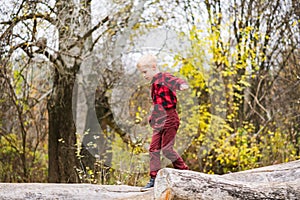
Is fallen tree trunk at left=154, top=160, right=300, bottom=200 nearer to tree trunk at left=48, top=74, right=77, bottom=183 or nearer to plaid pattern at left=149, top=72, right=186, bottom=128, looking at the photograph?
plaid pattern at left=149, top=72, right=186, bottom=128

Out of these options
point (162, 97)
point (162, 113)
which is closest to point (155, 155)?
point (162, 113)

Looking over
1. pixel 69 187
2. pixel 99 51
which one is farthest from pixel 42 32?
pixel 69 187

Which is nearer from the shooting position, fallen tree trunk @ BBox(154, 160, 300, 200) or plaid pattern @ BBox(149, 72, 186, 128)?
fallen tree trunk @ BBox(154, 160, 300, 200)

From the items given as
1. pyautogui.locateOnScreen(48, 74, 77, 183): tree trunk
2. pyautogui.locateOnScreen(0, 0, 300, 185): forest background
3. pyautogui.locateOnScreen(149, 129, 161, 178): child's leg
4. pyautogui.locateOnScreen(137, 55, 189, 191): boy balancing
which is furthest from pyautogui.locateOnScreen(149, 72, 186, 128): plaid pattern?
pyautogui.locateOnScreen(48, 74, 77, 183): tree trunk

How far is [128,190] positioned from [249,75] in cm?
395

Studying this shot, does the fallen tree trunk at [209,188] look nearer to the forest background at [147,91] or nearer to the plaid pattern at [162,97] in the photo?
the plaid pattern at [162,97]

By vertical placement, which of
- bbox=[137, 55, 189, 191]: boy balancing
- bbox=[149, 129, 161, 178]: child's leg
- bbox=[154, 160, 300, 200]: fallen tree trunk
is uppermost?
bbox=[137, 55, 189, 191]: boy balancing

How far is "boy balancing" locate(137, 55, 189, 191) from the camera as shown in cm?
334

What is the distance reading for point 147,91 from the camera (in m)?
6.34

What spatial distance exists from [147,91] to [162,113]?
2987mm

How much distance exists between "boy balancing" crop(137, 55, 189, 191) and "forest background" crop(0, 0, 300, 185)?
2.34 m

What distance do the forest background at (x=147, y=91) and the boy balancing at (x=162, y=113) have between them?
7.66 feet

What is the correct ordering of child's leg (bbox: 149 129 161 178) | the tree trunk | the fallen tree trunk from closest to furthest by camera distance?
1. the fallen tree trunk
2. child's leg (bbox: 149 129 161 178)
3. the tree trunk

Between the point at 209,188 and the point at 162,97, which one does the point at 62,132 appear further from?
the point at 209,188
